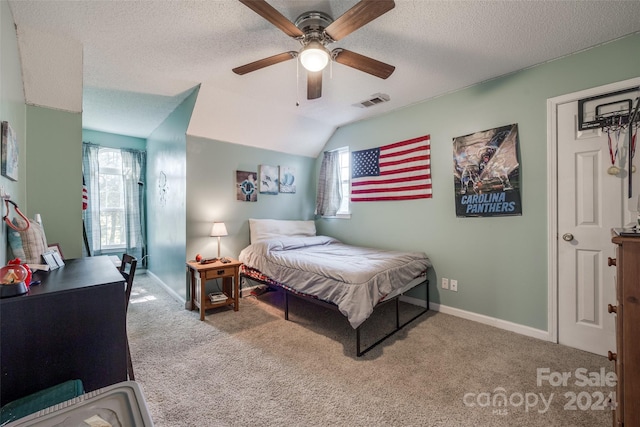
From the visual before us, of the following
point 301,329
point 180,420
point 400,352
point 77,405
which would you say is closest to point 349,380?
point 400,352

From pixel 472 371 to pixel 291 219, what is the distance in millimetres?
3027

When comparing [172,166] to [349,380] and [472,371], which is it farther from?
[472,371]

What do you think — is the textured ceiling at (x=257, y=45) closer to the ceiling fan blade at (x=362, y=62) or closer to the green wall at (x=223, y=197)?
the ceiling fan blade at (x=362, y=62)

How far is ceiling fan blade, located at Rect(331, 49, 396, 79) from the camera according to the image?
1923mm

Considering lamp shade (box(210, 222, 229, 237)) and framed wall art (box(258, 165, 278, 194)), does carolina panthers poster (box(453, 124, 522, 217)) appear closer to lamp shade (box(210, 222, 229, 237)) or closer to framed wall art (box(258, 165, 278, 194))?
framed wall art (box(258, 165, 278, 194))

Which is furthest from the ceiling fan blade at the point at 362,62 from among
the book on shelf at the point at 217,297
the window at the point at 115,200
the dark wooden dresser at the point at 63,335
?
the window at the point at 115,200

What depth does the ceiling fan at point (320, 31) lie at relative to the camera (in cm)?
144

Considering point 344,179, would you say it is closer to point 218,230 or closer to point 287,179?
point 287,179

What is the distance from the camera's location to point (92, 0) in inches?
67.1

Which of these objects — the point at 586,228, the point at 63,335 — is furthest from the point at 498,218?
the point at 63,335

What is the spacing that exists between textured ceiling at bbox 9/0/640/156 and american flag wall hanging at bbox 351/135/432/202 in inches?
22.8

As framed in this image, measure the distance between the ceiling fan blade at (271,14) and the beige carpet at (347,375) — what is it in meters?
2.26

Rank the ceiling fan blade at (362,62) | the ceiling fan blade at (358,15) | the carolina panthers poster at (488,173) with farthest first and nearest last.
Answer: the carolina panthers poster at (488,173) → the ceiling fan blade at (362,62) → the ceiling fan blade at (358,15)

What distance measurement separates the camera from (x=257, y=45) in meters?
2.16
